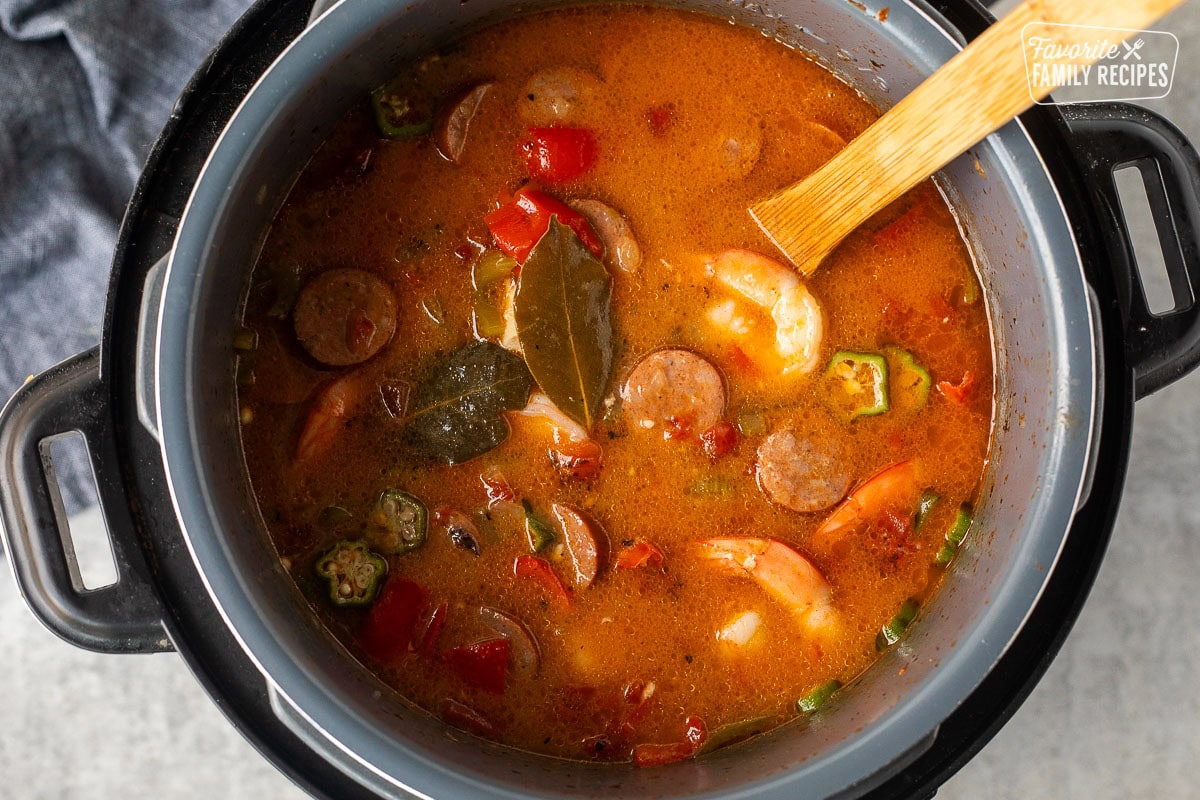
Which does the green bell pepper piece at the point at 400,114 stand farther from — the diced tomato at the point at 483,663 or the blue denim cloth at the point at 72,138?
the diced tomato at the point at 483,663

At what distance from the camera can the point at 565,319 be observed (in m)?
1.89

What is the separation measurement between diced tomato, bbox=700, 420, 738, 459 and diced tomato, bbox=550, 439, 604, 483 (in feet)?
0.70

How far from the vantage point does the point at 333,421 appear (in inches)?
74.7

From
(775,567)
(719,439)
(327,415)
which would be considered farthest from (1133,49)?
(327,415)

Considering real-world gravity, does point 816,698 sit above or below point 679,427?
below

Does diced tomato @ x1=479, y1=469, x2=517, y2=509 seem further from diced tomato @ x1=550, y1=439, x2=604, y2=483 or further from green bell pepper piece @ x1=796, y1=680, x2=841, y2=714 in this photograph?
green bell pepper piece @ x1=796, y1=680, x2=841, y2=714

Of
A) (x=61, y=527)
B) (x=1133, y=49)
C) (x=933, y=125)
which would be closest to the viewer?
(x=933, y=125)

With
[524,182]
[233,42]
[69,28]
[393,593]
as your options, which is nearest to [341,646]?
[393,593]

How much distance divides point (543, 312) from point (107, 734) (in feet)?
5.13

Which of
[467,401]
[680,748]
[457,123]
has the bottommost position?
[680,748]

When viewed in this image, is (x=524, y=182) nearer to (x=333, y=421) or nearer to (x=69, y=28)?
(x=333, y=421)

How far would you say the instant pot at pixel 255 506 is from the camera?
1634 mm

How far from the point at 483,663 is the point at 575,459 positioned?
16.5 inches

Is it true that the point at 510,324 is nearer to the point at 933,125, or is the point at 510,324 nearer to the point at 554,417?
the point at 554,417
